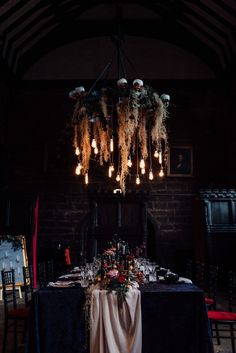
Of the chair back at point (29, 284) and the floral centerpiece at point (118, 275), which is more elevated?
the floral centerpiece at point (118, 275)

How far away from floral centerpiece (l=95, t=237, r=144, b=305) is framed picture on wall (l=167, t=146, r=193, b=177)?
5494 mm

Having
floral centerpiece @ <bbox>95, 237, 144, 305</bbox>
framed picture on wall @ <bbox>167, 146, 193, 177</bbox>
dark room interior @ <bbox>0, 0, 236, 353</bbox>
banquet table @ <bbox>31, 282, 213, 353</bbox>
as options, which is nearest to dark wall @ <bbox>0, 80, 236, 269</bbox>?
dark room interior @ <bbox>0, 0, 236, 353</bbox>

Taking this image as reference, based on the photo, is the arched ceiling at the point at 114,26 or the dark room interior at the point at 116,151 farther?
the dark room interior at the point at 116,151

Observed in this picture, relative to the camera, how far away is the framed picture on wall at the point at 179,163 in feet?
30.9

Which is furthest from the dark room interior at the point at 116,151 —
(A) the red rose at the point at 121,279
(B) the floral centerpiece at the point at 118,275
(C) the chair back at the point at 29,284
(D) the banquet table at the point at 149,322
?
(A) the red rose at the point at 121,279

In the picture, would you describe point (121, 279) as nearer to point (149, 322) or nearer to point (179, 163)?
point (149, 322)

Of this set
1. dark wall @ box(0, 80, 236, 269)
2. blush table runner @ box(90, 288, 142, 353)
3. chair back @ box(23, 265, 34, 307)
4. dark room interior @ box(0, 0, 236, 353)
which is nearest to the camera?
blush table runner @ box(90, 288, 142, 353)

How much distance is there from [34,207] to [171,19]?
229 inches

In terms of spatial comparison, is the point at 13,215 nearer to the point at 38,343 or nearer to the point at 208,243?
the point at 208,243

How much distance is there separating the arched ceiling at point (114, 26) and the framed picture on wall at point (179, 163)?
2.44 m

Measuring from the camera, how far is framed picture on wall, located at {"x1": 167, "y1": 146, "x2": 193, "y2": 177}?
9.43 m

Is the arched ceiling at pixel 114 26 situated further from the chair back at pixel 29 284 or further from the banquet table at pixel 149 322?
the banquet table at pixel 149 322

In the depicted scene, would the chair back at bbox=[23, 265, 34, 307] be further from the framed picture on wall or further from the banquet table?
the framed picture on wall

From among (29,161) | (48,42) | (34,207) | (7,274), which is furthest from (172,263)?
(48,42)
